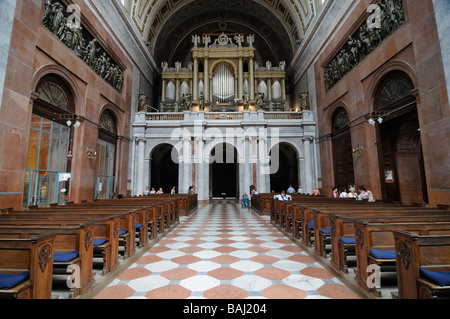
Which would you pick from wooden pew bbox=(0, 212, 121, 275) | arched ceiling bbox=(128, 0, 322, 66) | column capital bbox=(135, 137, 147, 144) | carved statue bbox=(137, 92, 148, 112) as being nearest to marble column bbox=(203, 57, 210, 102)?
arched ceiling bbox=(128, 0, 322, 66)

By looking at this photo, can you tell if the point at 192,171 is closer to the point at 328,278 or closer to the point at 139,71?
the point at 139,71

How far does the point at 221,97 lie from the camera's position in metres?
19.1

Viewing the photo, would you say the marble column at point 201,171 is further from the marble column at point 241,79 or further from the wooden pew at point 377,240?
the wooden pew at point 377,240

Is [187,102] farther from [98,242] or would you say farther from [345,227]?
Answer: [345,227]

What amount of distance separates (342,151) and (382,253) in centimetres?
1056

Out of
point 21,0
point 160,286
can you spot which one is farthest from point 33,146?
point 160,286

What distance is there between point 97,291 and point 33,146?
717cm

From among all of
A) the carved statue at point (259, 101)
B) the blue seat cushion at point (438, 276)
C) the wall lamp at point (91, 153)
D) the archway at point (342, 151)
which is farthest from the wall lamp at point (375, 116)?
the wall lamp at point (91, 153)

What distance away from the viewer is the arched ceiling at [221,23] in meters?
17.1

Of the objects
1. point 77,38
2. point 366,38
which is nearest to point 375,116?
point 366,38

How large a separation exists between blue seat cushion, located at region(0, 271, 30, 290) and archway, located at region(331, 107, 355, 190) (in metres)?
11.9

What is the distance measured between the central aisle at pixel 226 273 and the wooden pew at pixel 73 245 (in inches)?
12.5

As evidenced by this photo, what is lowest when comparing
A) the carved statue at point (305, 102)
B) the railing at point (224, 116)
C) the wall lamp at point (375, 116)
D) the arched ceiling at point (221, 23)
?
the wall lamp at point (375, 116)

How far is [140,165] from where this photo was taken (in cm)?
1538
